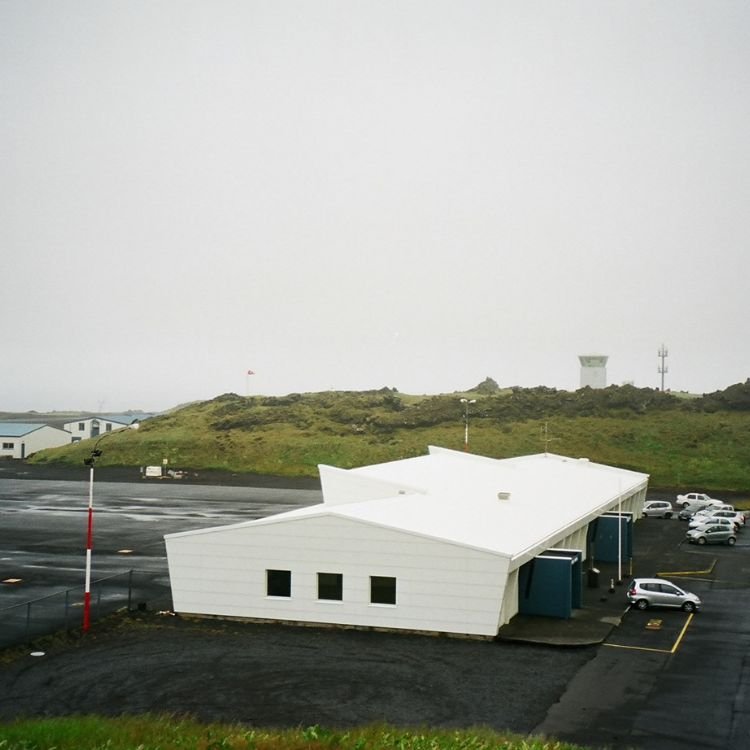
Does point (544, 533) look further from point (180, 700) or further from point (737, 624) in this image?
point (180, 700)

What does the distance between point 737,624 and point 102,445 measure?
115m

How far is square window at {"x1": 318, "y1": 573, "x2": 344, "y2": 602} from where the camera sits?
34.4 meters

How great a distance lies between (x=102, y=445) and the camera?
13412 cm

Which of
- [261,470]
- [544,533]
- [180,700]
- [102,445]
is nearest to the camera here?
[180,700]

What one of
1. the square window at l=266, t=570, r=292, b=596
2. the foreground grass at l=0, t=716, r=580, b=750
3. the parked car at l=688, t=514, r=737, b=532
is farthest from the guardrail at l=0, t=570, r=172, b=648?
the parked car at l=688, t=514, r=737, b=532

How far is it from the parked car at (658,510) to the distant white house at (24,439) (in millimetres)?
108514

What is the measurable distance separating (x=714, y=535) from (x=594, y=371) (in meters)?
100

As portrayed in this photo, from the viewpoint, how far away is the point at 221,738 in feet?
61.7

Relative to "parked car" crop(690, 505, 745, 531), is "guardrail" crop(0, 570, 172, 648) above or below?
below

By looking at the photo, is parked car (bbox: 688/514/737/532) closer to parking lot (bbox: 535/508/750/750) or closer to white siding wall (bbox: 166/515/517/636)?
parking lot (bbox: 535/508/750/750)

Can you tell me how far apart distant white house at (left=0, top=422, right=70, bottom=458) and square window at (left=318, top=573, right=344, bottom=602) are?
123 meters

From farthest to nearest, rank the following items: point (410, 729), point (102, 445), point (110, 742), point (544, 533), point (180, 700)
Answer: point (102, 445) → point (544, 533) → point (180, 700) → point (410, 729) → point (110, 742)

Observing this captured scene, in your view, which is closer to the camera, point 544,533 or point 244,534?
point 244,534

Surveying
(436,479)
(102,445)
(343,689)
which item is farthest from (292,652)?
(102,445)
